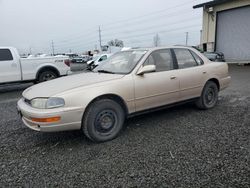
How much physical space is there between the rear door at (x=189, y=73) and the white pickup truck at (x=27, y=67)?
22.1ft

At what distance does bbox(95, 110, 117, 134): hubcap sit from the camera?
12.3 feet

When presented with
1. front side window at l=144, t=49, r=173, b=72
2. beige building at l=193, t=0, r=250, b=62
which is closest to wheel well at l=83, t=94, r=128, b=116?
front side window at l=144, t=49, r=173, b=72

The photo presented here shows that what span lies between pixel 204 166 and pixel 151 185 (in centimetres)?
81

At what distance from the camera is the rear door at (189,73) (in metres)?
4.79

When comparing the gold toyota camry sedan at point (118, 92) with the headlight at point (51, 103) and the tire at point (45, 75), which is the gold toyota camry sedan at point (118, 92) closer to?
the headlight at point (51, 103)

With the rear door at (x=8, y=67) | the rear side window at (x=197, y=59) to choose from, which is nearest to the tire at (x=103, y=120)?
the rear side window at (x=197, y=59)

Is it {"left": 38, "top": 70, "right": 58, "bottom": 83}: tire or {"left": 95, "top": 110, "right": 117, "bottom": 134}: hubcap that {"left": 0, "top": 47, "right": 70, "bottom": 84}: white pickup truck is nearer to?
{"left": 38, "top": 70, "right": 58, "bottom": 83}: tire

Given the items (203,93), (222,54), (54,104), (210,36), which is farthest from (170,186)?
(210,36)

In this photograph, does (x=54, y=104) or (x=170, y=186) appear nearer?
(x=170, y=186)

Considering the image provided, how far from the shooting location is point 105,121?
382cm

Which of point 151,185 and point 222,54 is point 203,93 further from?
point 222,54

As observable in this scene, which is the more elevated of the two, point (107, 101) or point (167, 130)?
point (107, 101)

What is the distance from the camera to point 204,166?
2963mm

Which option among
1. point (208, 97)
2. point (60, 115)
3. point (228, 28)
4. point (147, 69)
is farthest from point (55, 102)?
point (228, 28)
